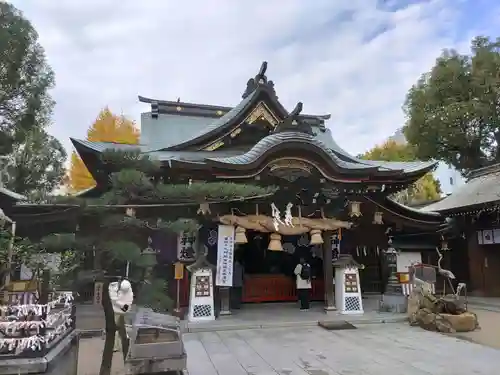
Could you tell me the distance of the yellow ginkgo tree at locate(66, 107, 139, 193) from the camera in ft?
81.5

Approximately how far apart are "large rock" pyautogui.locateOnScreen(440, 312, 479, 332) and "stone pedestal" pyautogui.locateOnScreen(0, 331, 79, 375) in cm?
757

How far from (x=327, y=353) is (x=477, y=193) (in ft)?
37.7

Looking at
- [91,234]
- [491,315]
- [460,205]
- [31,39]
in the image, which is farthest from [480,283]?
[31,39]

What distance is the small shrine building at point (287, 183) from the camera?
10227 millimetres

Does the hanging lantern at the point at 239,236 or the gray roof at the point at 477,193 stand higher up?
the gray roof at the point at 477,193

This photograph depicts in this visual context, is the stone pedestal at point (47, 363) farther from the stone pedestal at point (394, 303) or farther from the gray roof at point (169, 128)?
the gray roof at point (169, 128)

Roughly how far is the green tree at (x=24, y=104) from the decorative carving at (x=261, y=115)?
29.1 ft

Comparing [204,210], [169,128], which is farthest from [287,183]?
[169,128]

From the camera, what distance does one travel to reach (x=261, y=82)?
43.3 ft

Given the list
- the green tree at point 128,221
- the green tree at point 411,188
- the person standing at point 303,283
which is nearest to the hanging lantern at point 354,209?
the person standing at point 303,283

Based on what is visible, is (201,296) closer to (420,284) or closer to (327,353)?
(327,353)

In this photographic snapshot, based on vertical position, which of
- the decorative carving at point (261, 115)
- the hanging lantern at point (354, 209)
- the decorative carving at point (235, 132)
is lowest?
the hanging lantern at point (354, 209)

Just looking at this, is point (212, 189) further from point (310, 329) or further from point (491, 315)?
point (491, 315)

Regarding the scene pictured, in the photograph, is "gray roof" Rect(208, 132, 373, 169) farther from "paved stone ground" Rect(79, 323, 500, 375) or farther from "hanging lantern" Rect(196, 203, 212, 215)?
"paved stone ground" Rect(79, 323, 500, 375)
